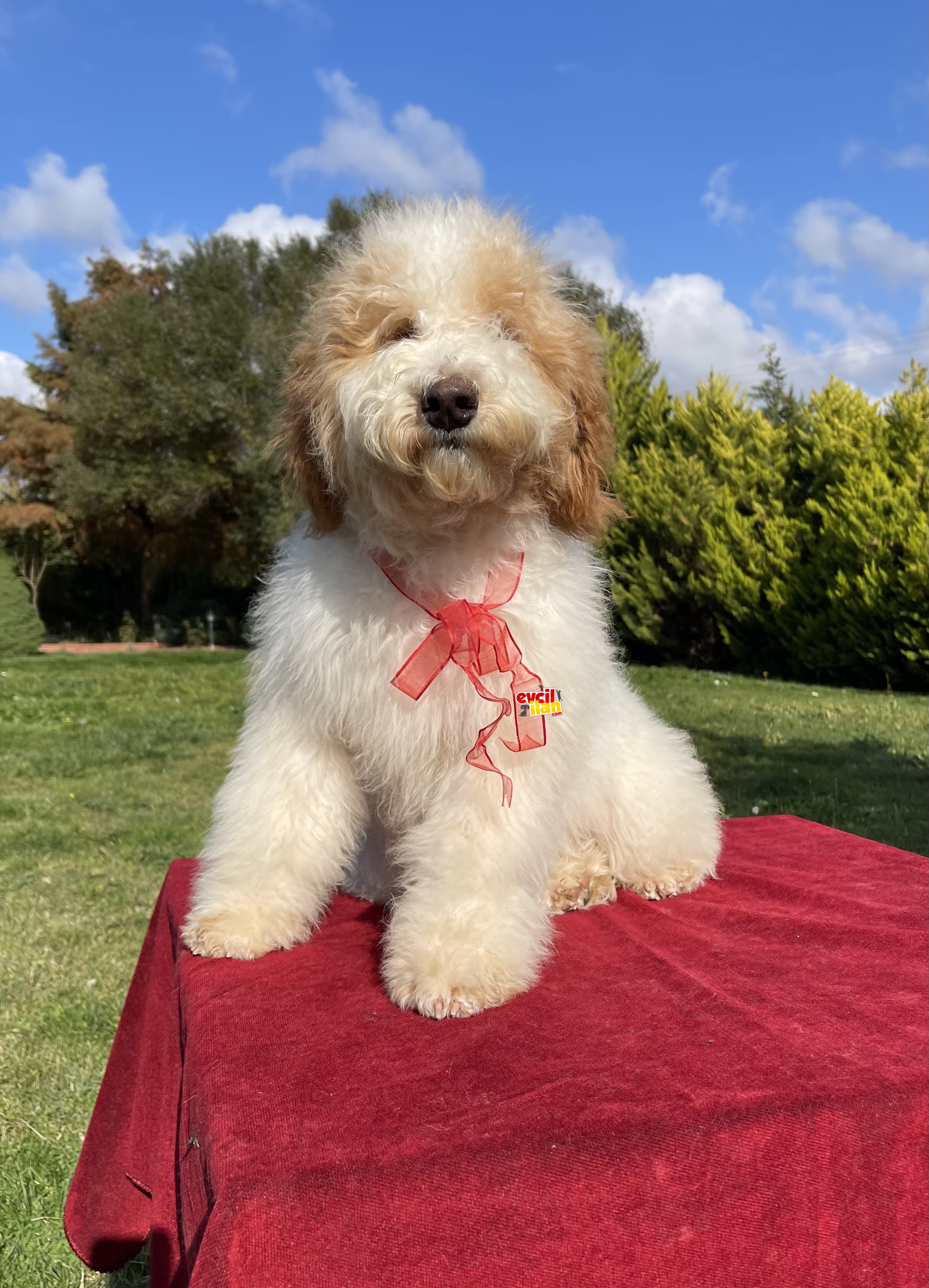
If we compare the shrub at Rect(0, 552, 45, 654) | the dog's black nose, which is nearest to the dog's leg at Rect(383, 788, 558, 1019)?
the dog's black nose

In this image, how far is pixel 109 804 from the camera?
6.98 metres

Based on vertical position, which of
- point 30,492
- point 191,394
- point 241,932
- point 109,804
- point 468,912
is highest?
point 191,394

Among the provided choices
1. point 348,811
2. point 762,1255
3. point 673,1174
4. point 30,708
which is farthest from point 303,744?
point 30,708

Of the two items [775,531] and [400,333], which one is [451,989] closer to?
[400,333]

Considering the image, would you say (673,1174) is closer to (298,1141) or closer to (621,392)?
(298,1141)

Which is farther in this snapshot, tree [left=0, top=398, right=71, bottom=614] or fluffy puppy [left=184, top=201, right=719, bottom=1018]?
tree [left=0, top=398, right=71, bottom=614]

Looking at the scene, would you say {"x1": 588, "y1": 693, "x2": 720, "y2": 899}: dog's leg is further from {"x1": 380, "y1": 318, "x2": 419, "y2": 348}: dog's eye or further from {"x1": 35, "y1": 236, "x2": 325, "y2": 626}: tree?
{"x1": 35, "y1": 236, "x2": 325, "y2": 626}: tree

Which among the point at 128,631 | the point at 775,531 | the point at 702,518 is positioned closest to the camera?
the point at 775,531

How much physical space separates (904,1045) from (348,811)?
1.26m

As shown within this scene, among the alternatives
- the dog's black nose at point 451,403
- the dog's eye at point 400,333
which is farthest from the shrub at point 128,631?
the dog's black nose at point 451,403

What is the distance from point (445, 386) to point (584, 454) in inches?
19.9

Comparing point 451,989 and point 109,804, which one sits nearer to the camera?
point 451,989

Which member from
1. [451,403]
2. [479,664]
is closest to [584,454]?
[451,403]

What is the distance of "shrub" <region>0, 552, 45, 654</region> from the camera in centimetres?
1584
